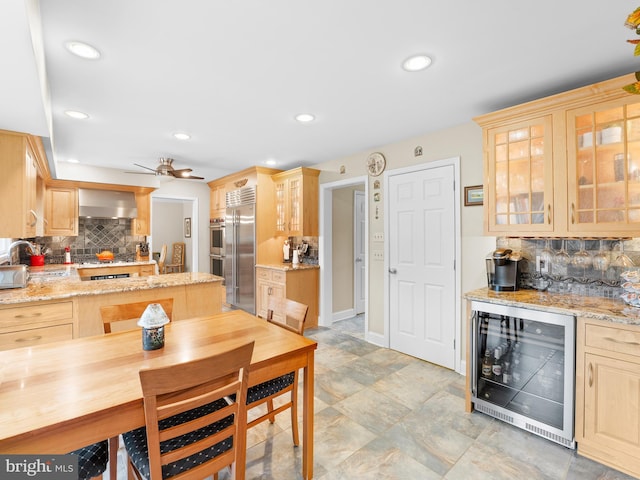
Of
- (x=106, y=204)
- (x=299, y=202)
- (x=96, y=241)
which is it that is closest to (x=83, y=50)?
(x=299, y=202)

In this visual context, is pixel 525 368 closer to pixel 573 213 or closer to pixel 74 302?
pixel 573 213

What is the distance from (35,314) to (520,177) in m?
3.82

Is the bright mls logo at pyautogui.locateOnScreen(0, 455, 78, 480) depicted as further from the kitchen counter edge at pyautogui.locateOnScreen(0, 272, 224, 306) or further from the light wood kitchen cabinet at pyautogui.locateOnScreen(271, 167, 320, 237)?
the light wood kitchen cabinet at pyautogui.locateOnScreen(271, 167, 320, 237)

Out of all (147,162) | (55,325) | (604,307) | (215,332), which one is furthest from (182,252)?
(604,307)

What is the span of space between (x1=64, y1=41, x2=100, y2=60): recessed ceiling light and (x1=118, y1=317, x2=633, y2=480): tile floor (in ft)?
7.99

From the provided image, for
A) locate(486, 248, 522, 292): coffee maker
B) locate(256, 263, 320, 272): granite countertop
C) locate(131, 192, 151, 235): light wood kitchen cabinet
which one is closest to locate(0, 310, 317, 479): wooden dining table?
locate(486, 248, 522, 292): coffee maker

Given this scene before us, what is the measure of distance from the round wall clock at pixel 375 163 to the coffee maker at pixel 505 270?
1.68 meters

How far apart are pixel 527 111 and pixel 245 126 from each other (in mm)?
2430

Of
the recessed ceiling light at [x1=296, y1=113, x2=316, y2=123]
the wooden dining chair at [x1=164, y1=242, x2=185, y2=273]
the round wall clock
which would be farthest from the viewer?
the wooden dining chair at [x1=164, y1=242, x2=185, y2=273]

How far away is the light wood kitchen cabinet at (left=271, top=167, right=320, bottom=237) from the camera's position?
4477mm

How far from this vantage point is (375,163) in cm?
379

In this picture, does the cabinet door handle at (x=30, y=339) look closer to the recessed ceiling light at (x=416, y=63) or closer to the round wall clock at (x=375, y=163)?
the recessed ceiling light at (x=416, y=63)

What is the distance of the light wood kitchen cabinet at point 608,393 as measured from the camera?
1742 millimetres

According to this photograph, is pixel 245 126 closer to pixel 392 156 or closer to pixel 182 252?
pixel 392 156
